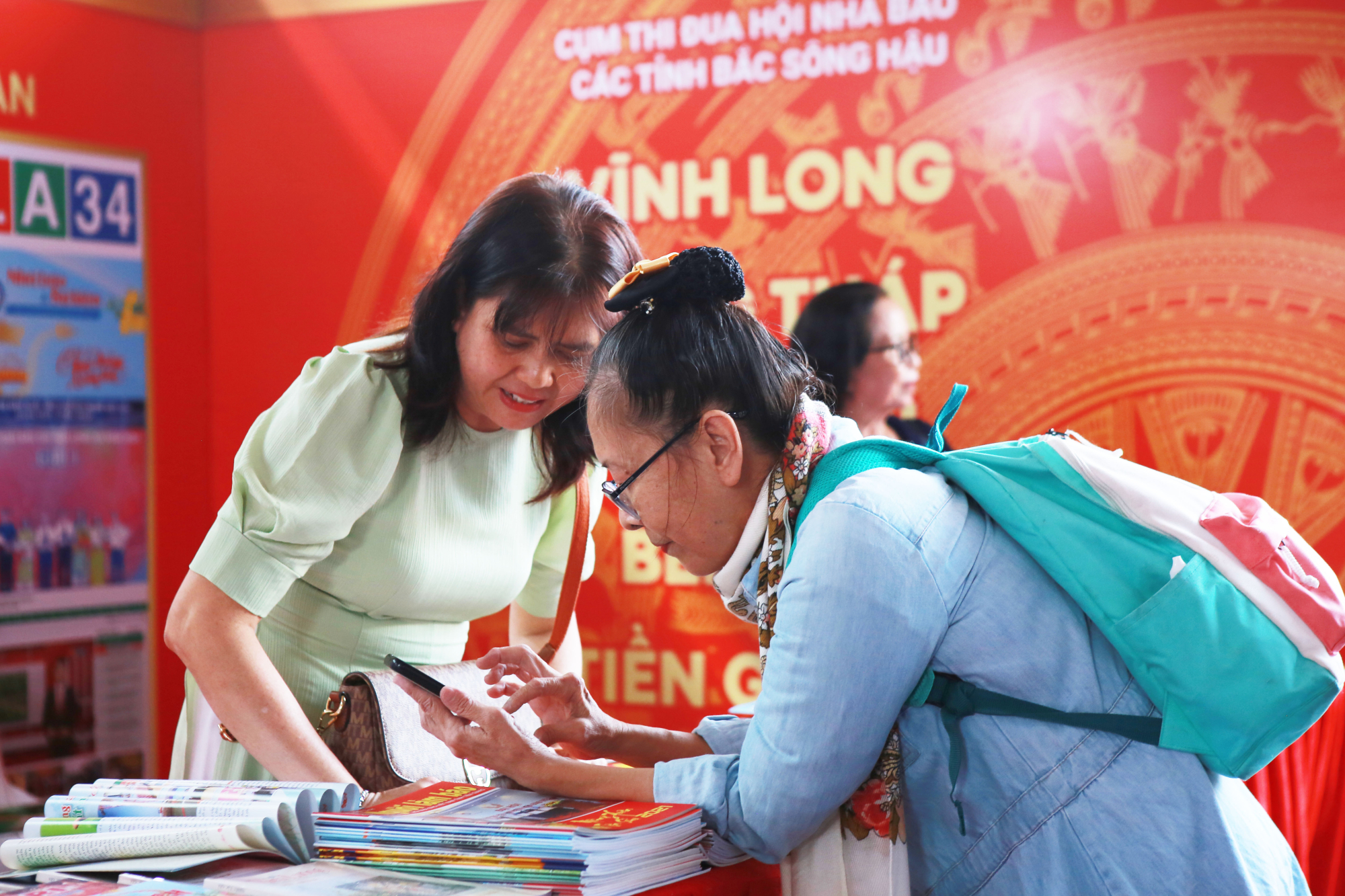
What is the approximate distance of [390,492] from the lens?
188 centimetres

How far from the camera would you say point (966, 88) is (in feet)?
12.6

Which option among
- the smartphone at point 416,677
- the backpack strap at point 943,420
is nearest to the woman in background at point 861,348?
the backpack strap at point 943,420

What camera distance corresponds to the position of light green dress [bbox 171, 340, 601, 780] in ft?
5.73

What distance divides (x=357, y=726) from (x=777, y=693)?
733 millimetres

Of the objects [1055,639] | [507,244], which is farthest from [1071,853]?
[507,244]

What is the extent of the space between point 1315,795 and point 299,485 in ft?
5.76

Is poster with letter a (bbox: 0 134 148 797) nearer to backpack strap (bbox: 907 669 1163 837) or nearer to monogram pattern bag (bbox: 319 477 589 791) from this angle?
monogram pattern bag (bbox: 319 477 589 791)

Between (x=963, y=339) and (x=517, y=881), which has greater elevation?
(x=963, y=339)

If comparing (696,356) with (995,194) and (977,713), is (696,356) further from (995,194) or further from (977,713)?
(995,194)

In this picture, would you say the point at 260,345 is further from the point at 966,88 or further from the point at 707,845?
the point at 707,845

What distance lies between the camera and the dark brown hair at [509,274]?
1819 mm

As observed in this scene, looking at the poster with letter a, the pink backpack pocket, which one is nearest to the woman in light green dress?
the pink backpack pocket

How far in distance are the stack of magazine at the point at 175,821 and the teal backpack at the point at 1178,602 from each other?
0.60m

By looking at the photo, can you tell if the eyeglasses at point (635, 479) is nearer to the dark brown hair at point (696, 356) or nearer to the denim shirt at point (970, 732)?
the dark brown hair at point (696, 356)
